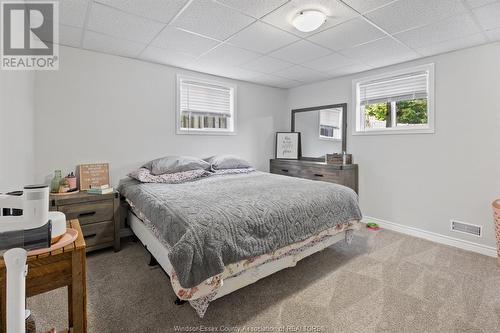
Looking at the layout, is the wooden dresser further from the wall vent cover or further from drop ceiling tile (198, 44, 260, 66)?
drop ceiling tile (198, 44, 260, 66)

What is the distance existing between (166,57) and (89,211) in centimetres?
204

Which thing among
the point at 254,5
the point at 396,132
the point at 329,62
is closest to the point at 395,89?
the point at 396,132

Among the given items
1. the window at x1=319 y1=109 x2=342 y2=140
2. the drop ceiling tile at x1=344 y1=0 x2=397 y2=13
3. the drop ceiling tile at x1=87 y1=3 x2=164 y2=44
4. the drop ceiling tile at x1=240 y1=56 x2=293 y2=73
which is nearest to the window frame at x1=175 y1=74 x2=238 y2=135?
the drop ceiling tile at x1=240 y1=56 x2=293 y2=73

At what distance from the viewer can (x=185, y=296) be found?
1486 millimetres

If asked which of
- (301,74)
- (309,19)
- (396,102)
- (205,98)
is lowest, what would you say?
(396,102)

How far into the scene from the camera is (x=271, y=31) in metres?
2.44

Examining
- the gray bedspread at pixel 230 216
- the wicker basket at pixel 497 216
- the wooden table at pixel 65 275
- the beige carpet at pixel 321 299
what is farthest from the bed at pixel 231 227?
the wicker basket at pixel 497 216

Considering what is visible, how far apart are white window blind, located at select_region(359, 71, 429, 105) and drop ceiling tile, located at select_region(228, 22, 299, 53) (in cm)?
171

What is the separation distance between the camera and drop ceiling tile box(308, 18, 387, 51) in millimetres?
2297

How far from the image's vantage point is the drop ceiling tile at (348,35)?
7.54ft

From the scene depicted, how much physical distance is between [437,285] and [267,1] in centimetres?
271

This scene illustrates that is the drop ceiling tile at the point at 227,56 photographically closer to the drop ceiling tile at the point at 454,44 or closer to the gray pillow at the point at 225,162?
the gray pillow at the point at 225,162

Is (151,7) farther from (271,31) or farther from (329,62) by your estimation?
(329,62)

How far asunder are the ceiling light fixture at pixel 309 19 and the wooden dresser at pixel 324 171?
213 centimetres
